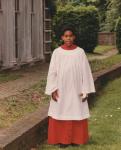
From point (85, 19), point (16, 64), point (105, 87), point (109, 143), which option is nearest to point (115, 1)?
point (85, 19)

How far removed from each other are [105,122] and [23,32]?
8.39 meters

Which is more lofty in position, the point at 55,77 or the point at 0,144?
A: the point at 55,77

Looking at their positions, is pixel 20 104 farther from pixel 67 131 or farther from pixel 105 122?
pixel 67 131

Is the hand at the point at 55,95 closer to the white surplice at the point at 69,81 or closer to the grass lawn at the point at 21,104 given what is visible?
the white surplice at the point at 69,81

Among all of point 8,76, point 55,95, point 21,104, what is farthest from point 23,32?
point 55,95

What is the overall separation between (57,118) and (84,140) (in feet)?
1.64

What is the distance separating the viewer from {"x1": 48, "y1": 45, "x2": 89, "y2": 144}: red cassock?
26.9ft

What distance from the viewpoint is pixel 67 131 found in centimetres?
819

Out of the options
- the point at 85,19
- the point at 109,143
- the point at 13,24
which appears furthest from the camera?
the point at 85,19

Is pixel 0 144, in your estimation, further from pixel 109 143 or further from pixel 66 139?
pixel 109 143

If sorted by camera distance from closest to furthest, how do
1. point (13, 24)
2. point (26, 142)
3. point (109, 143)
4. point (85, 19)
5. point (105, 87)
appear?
point (26, 142), point (109, 143), point (105, 87), point (13, 24), point (85, 19)

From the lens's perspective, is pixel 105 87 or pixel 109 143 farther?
pixel 105 87

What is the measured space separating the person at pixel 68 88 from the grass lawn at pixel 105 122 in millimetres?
255

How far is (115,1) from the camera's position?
3241cm
